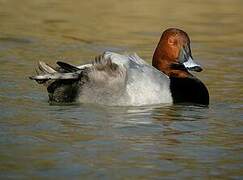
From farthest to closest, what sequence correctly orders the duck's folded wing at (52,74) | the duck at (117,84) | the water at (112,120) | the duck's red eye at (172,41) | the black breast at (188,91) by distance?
1. the duck's red eye at (172,41)
2. the black breast at (188,91)
3. the duck's folded wing at (52,74)
4. the duck at (117,84)
5. the water at (112,120)

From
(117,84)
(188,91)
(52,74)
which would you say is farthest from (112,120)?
(188,91)

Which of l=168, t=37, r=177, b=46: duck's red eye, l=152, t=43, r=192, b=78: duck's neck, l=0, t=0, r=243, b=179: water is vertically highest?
l=168, t=37, r=177, b=46: duck's red eye

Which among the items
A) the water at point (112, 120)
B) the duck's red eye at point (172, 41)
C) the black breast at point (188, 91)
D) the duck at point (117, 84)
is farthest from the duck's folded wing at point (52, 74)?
the duck's red eye at point (172, 41)

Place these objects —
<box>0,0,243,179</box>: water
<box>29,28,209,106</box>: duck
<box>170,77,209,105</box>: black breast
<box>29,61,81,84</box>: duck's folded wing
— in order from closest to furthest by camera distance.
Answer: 1. <box>0,0,243,179</box>: water
2. <box>29,28,209,106</box>: duck
3. <box>29,61,81,84</box>: duck's folded wing
4. <box>170,77,209,105</box>: black breast

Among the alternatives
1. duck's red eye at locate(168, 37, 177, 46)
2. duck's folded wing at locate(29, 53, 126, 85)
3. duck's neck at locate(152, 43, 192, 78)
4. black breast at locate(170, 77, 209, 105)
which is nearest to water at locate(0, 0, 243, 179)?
black breast at locate(170, 77, 209, 105)

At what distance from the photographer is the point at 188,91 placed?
9.13 meters

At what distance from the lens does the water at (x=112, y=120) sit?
6.66 metres

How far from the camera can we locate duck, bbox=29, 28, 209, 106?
8742mm

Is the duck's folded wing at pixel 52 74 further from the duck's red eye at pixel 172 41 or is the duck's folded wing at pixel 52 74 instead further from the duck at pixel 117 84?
the duck's red eye at pixel 172 41

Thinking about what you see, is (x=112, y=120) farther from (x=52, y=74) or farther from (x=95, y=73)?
(x=52, y=74)

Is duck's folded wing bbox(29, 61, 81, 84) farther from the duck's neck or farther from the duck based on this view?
the duck's neck

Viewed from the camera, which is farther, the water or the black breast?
the black breast

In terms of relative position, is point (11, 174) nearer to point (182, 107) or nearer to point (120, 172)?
point (120, 172)

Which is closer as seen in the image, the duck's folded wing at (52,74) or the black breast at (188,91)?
the duck's folded wing at (52,74)
